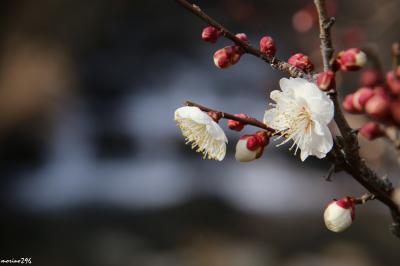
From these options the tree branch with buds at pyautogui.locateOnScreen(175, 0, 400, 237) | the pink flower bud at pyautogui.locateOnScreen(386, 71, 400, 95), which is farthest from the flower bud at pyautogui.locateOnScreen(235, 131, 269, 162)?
the pink flower bud at pyautogui.locateOnScreen(386, 71, 400, 95)

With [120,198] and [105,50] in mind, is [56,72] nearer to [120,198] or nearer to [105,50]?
[105,50]

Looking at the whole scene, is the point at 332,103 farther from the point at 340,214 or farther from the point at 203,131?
the point at 203,131

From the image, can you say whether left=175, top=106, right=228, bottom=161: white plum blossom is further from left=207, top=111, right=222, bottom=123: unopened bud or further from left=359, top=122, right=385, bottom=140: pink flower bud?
left=359, top=122, right=385, bottom=140: pink flower bud

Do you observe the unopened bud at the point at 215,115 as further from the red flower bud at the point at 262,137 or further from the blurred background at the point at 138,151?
the blurred background at the point at 138,151

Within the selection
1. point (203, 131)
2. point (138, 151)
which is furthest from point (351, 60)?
point (138, 151)

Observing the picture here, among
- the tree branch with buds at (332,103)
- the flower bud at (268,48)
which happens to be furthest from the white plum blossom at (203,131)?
the flower bud at (268,48)

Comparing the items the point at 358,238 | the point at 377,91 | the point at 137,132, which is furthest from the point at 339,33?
the point at 137,132

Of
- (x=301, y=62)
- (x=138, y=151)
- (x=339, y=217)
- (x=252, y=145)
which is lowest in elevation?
(x=138, y=151)
